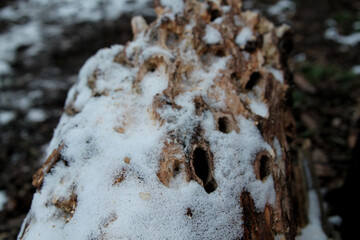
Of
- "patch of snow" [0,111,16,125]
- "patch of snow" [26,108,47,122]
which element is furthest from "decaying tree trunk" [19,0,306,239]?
"patch of snow" [0,111,16,125]

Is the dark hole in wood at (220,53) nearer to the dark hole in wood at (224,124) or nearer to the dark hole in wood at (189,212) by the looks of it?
the dark hole in wood at (224,124)

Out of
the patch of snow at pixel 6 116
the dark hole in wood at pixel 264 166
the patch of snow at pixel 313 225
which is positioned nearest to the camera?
the dark hole in wood at pixel 264 166

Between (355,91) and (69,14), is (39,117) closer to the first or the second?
(69,14)

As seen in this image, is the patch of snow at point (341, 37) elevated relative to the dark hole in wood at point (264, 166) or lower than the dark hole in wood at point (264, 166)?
lower

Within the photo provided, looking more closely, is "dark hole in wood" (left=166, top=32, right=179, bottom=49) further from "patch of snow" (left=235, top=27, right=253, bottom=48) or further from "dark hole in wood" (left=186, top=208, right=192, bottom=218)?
"dark hole in wood" (left=186, top=208, right=192, bottom=218)

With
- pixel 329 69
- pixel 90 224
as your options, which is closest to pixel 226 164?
pixel 90 224

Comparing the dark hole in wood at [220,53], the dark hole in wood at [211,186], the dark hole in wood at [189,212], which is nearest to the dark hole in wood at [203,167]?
the dark hole in wood at [211,186]
